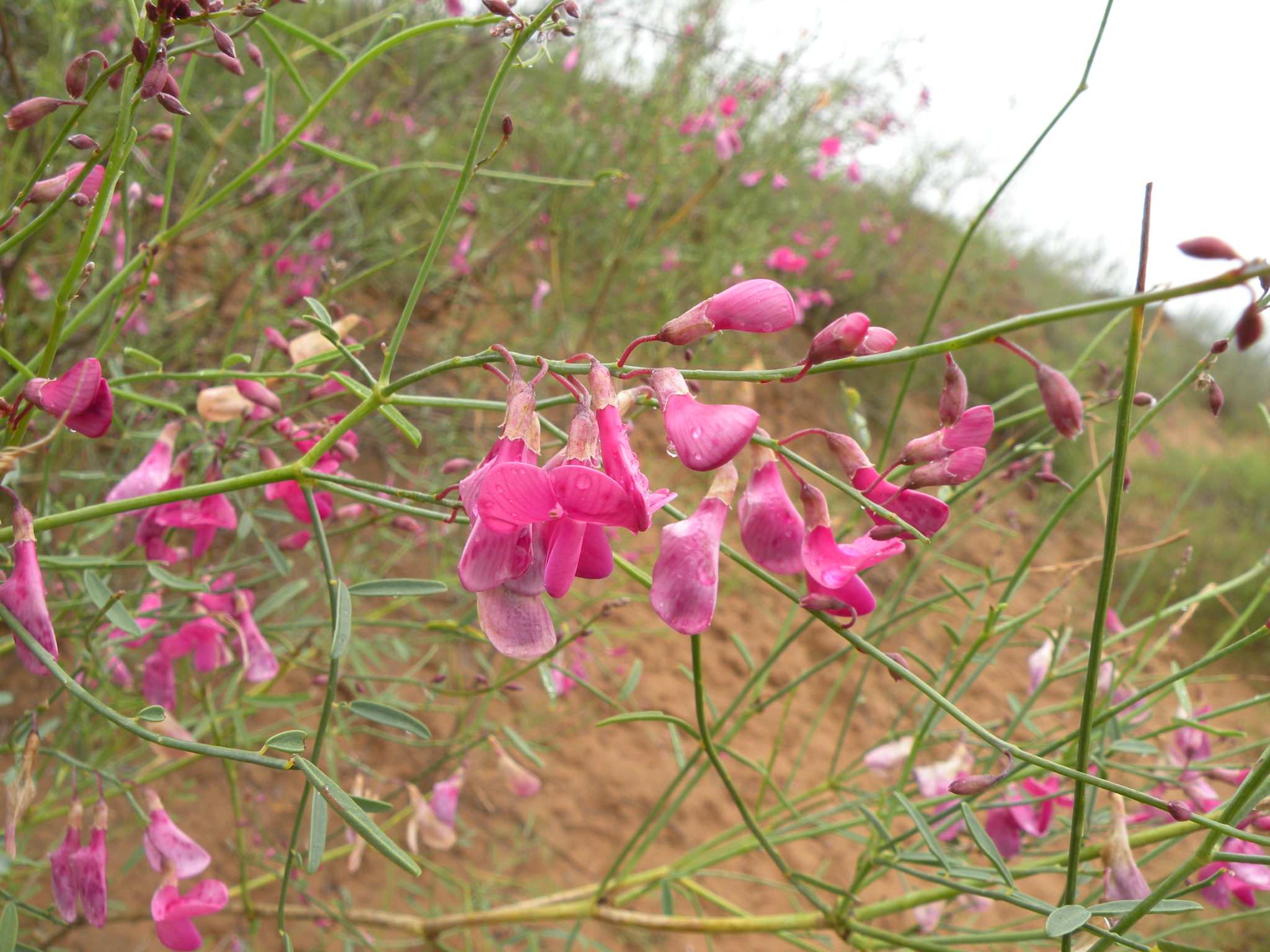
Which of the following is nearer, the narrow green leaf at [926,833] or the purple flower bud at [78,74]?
the purple flower bud at [78,74]

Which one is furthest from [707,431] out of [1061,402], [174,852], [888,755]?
[888,755]

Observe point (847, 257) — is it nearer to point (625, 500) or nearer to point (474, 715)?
point (474, 715)

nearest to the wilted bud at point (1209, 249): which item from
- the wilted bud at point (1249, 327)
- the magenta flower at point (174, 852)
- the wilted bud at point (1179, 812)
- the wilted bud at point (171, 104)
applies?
the wilted bud at point (1249, 327)

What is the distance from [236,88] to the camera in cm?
320

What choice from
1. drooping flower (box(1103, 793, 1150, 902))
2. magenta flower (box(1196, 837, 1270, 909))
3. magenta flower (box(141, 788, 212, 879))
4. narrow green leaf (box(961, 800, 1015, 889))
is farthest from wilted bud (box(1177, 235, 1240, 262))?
magenta flower (box(141, 788, 212, 879))

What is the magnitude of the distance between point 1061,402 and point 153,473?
1.03 meters

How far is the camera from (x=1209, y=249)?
424 mm

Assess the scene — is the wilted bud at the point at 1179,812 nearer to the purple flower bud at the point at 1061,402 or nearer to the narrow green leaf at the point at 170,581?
the purple flower bud at the point at 1061,402

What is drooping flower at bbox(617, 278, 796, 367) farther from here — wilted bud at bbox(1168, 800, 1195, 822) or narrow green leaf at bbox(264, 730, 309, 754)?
wilted bud at bbox(1168, 800, 1195, 822)

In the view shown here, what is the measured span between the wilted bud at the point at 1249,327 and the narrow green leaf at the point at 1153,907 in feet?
1.58

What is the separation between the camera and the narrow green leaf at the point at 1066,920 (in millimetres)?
639

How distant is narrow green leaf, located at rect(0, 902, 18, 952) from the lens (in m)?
0.73

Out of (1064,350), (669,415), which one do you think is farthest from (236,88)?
(1064,350)

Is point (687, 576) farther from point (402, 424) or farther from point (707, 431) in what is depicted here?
point (402, 424)
